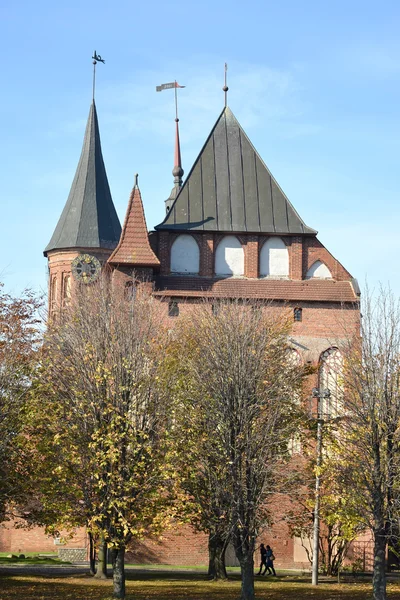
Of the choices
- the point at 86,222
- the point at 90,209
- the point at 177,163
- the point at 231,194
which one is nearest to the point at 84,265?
the point at 86,222

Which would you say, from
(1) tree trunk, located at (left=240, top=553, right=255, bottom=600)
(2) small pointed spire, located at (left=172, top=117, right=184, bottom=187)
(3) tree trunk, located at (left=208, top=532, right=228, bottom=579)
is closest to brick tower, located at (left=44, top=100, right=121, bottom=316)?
(2) small pointed spire, located at (left=172, top=117, right=184, bottom=187)

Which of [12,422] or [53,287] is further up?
[53,287]

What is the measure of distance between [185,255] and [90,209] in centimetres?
2002

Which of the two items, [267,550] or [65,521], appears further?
[267,550]

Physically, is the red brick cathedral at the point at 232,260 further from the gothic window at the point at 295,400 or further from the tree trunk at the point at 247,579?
the tree trunk at the point at 247,579

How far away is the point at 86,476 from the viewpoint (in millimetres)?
28688

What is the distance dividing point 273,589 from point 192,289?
1705 centimetres

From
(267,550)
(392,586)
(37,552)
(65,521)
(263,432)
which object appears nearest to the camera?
(65,521)

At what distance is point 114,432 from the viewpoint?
93.5 ft

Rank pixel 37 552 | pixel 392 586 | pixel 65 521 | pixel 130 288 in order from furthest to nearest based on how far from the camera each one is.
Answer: pixel 37 552 < pixel 130 288 < pixel 392 586 < pixel 65 521

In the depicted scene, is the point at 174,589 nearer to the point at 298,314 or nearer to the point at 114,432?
the point at 114,432

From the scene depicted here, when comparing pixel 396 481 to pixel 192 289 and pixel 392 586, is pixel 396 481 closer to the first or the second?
pixel 392 586

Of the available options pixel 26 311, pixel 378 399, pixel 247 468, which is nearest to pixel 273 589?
pixel 247 468

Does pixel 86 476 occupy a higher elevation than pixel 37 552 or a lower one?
higher
